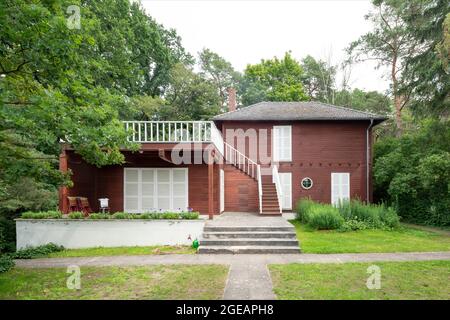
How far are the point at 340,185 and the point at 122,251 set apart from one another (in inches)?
459

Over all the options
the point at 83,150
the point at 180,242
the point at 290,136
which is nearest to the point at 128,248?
the point at 180,242

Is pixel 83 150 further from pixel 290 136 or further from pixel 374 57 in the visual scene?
pixel 374 57

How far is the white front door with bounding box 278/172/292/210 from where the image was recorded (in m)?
15.8

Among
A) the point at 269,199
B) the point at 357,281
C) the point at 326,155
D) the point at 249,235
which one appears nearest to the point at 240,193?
the point at 269,199

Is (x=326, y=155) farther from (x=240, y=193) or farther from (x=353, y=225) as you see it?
(x=353, y=225)

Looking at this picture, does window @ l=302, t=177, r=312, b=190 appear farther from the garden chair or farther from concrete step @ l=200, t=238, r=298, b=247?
the garden chair

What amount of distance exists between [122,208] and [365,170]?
1236cm

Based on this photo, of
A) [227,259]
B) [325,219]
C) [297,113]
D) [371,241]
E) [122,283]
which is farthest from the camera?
[297,113]

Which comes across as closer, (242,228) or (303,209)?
(242,228)

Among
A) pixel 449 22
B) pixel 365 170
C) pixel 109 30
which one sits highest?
pixel 109 30

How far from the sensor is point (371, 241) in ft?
30.5

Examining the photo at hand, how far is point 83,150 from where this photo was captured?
20.7 feet

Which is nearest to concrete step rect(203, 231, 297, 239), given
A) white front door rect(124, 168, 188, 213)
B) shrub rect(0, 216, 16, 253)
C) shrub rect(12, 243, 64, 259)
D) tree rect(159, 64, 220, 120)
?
white front door rect(124, 168, 188, 213)

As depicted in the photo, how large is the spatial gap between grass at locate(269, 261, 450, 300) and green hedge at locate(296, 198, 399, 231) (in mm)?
4197
